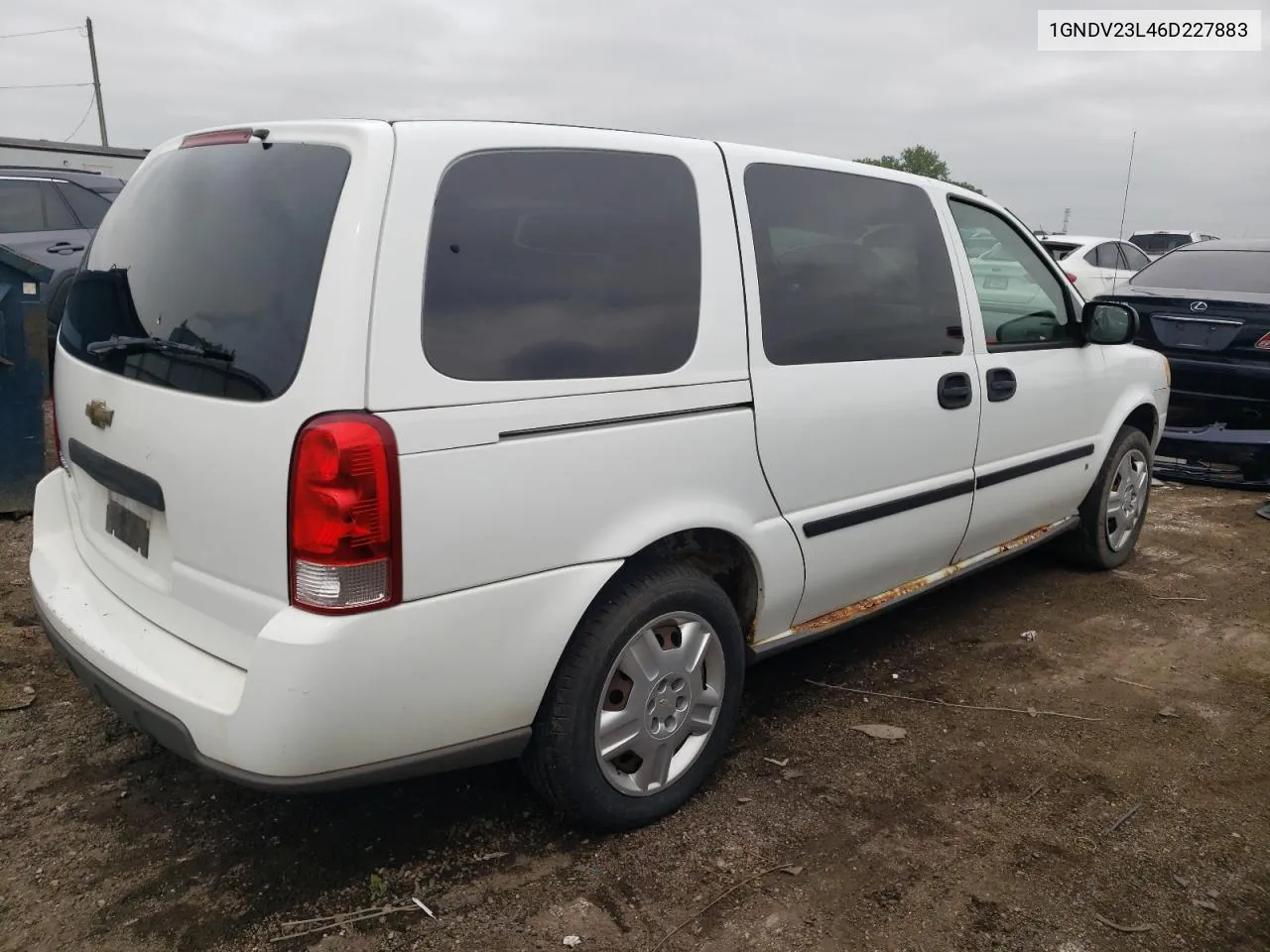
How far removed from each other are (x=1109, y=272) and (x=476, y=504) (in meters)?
13.0

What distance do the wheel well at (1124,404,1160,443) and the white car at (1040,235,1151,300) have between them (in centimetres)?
793

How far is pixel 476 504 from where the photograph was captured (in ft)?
6.98

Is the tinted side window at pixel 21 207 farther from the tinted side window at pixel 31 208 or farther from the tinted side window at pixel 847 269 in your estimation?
the tinted side window at pixel 847 269

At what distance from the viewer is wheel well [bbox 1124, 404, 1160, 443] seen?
4727 millimetres

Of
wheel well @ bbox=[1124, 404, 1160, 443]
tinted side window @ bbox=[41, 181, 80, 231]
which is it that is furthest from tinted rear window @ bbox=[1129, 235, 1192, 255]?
tinted side window @ bbox=[41, 181, 80, 231]

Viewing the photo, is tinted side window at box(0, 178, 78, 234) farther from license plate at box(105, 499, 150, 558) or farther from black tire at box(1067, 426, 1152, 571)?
black tire at box(1067, 426, 1152, 571)

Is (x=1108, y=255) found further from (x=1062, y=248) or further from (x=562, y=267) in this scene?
(x=562, y=267)

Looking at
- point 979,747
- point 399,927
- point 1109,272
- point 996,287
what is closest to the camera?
point 399,927

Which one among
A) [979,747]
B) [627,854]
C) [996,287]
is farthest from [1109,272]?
[627,854]

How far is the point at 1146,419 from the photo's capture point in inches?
192

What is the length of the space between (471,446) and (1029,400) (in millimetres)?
2528

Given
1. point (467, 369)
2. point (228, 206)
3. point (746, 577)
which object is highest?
point (228, 206)

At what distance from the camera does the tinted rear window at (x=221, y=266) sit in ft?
6.85

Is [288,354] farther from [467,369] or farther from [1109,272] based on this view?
[1109,272]
